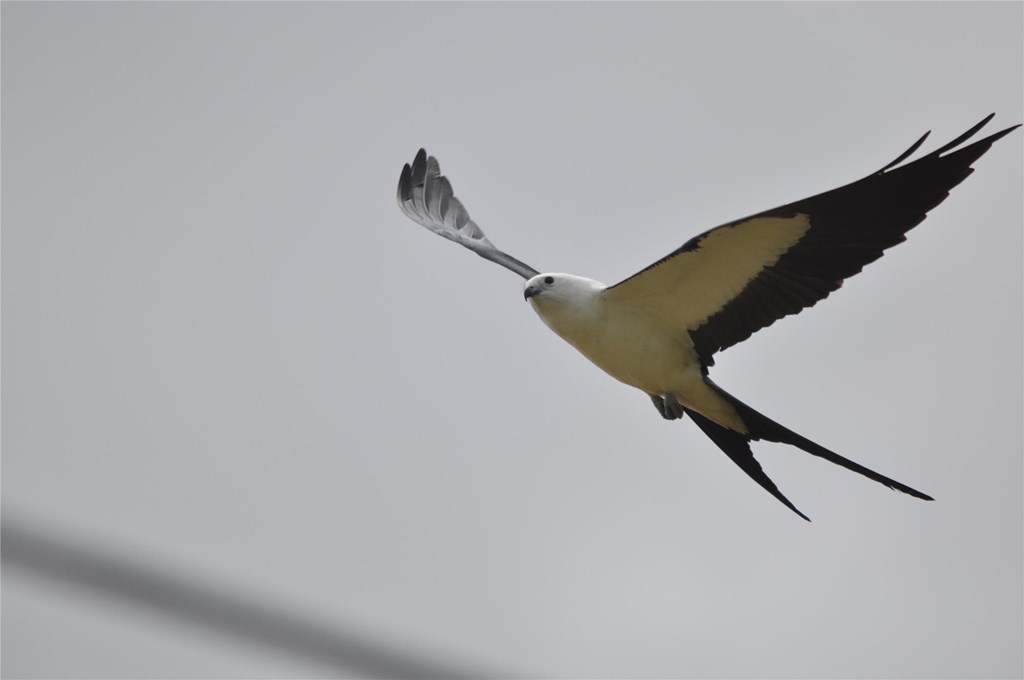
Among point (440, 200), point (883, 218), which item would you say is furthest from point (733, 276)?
point (440, 200)

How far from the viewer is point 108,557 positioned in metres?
1.15

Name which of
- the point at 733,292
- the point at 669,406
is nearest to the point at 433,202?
the point at 669,406

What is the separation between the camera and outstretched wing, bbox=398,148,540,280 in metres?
7.93

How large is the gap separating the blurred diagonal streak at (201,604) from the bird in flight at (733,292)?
4.33 m

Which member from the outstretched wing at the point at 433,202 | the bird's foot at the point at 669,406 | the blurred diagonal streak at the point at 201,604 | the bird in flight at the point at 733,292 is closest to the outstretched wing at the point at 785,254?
the bird in flight at the point at 733,292

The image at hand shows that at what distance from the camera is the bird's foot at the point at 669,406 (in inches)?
242

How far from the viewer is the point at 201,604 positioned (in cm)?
117

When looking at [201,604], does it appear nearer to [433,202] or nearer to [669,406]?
[669,406]

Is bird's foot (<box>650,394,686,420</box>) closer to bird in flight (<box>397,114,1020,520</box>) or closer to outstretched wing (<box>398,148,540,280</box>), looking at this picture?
bird in flight (<box>397,114,1020,520</box>)

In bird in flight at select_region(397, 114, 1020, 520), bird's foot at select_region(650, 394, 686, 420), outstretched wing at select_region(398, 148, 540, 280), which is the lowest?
bird's foot at select_region(650, 394, 686, 420)

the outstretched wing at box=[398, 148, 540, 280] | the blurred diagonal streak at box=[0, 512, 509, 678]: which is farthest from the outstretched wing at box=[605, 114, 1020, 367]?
the blurred diagonal streak at box=[0, 512, 509, 678]

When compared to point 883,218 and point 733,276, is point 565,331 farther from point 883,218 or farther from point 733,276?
point 883,218

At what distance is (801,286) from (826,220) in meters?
0.39

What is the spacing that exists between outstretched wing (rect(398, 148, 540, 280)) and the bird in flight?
1.87m
